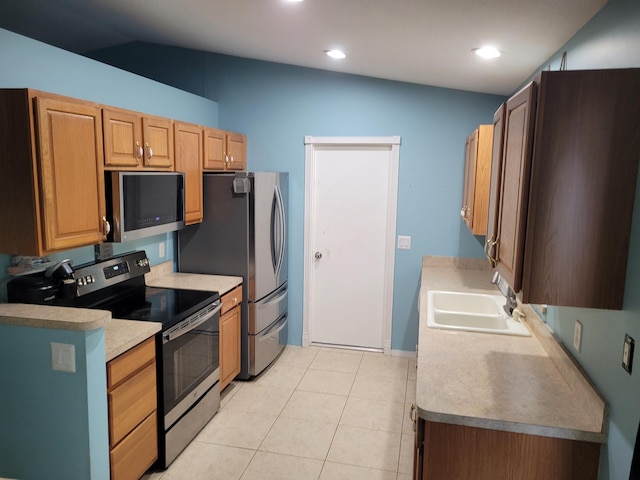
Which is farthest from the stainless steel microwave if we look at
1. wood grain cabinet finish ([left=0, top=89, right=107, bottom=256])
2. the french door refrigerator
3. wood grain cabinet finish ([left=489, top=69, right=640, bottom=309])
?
wood grain cabinet finish ([left=489, top=69, right=640, bottom=309])

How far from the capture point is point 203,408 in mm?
3047

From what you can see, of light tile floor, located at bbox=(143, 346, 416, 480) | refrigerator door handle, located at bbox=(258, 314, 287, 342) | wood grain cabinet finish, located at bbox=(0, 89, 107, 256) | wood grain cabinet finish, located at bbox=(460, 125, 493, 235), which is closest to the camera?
wood grain cabinet finish, located at bbox=(0, 89, 107, 256)

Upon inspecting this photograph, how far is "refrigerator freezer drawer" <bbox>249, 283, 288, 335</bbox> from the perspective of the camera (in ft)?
12.2

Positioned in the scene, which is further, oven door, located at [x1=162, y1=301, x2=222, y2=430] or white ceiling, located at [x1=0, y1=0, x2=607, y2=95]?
oven door, located at [x1=162, y1=301, x2=222, y2=430]

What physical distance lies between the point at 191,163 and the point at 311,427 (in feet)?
6.72

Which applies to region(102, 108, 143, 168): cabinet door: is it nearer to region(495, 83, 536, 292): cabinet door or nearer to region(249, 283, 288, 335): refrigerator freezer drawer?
region(249, 283, 288, 335): refrigerator freezer drawer

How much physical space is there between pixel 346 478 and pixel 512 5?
249 cm

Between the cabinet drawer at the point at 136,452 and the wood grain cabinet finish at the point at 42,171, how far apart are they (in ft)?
3.30

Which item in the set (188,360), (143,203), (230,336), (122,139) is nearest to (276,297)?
(230,336)

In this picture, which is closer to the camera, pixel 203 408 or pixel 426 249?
pixel 203 408

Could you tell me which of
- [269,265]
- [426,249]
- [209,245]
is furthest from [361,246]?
→ [209,245]

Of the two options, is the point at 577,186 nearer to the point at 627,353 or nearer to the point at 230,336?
the point at 627,353

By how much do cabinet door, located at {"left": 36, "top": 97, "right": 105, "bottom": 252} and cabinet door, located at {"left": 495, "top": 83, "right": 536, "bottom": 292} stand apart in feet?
6.29

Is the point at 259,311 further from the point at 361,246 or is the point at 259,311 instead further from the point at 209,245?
the point at 361,246
